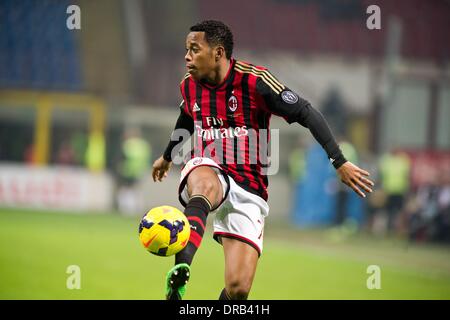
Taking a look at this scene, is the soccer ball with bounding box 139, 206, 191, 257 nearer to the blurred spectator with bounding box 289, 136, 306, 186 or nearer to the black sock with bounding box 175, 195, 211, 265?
the black sock with bounding box 175, 195, 211, 265

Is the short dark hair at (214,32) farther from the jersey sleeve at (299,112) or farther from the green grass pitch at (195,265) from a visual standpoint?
the green grass pitch at (195,265)

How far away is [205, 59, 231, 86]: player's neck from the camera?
20.2ft

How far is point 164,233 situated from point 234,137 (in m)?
1.28

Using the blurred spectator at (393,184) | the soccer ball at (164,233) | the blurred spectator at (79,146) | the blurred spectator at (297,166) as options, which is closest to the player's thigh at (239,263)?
the soccer ball at (164,233)

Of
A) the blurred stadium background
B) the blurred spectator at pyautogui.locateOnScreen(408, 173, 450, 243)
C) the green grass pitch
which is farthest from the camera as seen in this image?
the blurred spectator at pyautogui.locateOnScreen(408, 173, 450, 243)

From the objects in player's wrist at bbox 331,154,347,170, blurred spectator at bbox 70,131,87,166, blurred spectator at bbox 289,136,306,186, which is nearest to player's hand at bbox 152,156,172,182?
player's wrist at bbox 331,154,347,170

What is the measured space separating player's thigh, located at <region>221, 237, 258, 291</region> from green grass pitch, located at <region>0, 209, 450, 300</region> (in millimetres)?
2827

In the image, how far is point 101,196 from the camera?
21.2 m

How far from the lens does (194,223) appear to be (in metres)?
5.46

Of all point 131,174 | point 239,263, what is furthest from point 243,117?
point 131,174

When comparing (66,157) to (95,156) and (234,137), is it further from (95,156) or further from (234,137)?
(234,137)

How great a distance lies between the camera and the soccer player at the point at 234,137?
598 centimetres

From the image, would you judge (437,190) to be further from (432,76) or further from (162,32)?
(162,32)

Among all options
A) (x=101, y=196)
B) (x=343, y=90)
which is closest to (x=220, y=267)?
(x=101, y=196)
